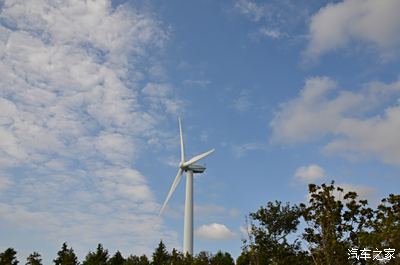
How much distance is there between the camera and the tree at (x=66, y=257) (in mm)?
57250

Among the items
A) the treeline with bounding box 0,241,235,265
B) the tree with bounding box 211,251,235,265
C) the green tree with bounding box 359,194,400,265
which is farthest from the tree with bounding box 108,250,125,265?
the green tree with bounding box 359,194,400,265

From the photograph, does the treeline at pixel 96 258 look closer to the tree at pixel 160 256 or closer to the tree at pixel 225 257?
the tree at pixel 160 256

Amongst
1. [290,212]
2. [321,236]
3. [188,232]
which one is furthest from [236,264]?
[321,236]

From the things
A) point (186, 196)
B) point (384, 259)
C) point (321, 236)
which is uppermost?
point (186, 196)

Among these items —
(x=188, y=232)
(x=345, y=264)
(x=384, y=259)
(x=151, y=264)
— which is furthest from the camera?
(x=188, y=232)

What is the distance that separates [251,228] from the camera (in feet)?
189

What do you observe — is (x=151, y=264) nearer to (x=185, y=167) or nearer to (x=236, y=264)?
(x=185, y=167)

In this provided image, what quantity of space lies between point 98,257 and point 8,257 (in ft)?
34.0

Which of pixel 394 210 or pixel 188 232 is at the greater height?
pixel 188 232

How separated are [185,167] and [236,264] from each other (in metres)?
20.4

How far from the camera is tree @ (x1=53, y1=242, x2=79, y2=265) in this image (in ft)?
188

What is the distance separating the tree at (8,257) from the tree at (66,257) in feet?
18.3

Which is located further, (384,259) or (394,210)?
(394,210)

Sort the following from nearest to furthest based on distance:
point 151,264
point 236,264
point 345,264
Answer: point 345,264 < point 151,264 < point 236,264
